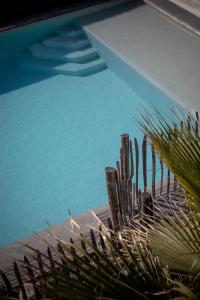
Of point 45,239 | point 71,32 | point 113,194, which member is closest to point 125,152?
point 113,194

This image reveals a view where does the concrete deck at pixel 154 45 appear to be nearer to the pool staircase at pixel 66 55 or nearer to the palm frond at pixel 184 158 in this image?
the pool staircase at pixel 66 55

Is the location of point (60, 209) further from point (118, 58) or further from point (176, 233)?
point (176, 233)

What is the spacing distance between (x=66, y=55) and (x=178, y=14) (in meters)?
1.68

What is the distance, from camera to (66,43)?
6.57m

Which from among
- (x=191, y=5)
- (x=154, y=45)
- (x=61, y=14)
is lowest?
(x=154, y=45)

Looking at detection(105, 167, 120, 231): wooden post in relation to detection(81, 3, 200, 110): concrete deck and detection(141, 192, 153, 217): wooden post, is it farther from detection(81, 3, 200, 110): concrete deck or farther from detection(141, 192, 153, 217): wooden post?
detection(81, 3, 200, 110): concrete deck

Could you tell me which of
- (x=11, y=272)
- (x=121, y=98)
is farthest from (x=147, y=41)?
(x=11, y=272)

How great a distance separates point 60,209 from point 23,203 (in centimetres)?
43

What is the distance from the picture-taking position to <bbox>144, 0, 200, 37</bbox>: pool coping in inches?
222

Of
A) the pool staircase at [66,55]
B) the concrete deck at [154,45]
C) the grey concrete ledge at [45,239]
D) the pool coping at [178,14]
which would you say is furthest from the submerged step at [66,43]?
the grey concrete ledge at [45,239]

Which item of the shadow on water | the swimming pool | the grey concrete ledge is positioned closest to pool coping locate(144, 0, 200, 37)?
the swimming pool

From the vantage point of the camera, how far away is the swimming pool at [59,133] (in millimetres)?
4602

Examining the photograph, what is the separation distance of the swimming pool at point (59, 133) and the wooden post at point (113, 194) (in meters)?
1.84

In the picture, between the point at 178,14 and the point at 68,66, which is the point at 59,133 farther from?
the point at 178,14
